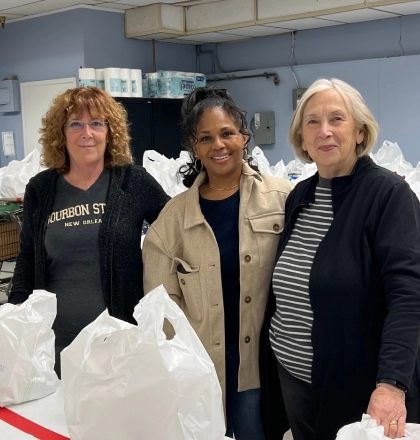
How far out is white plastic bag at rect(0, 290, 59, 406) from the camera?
154cm

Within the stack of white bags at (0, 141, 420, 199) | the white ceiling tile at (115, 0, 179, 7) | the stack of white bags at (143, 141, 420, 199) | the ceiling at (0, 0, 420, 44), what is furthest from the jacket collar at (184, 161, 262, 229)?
the white ceiling tile at (115, 0, 179, 7)

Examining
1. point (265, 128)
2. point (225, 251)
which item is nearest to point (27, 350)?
point (225, 251)

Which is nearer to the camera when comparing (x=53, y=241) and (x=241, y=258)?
(x=241, y=258)

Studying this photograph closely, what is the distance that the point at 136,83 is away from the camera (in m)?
6.60

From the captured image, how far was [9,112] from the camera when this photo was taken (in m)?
7.37

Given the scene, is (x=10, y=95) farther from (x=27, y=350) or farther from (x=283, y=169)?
(x=27, y=350)

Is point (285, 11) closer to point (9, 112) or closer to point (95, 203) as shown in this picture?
point (9, 112)

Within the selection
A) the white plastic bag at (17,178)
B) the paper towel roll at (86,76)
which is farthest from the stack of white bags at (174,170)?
the paper towel roll at (86,76)

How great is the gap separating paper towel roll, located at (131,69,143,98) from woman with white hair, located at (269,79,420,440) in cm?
514

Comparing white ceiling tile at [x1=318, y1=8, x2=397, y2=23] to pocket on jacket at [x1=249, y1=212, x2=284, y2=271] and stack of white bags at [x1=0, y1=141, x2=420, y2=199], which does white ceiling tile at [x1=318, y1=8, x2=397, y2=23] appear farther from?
pocket on jacket at [x1=249, y1=212, x2=284, y2=271]

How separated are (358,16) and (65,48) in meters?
3.24

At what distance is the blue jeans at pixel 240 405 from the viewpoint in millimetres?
1750

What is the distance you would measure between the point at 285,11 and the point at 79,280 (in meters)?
4.88

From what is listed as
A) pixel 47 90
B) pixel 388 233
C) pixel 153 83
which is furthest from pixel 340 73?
pixel 388 233
